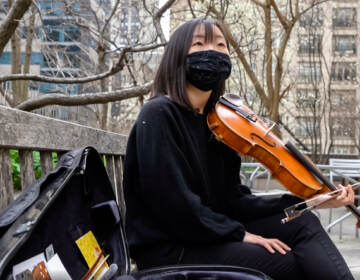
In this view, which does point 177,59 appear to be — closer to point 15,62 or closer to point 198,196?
point 198,196

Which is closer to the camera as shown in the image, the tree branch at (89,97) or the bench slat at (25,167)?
the bench slat at (25,167)

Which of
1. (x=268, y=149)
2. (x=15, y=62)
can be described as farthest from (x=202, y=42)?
(x=15, y=62)

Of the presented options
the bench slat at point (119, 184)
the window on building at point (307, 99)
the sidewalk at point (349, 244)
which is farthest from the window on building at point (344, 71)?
the bench slat at point (119, 184)

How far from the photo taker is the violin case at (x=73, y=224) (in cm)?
114

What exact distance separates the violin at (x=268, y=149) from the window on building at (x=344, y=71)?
17.0 meters

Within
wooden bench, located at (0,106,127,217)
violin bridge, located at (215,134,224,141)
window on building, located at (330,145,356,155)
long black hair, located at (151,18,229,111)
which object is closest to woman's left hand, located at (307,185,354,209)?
violin bridge, located at (215,134,224,141)

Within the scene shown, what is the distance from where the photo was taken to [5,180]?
138cm

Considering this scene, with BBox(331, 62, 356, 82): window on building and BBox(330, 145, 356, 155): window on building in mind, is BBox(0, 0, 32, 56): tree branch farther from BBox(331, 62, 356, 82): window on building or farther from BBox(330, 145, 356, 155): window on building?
BBox(330, 145, 356, 155): window on building

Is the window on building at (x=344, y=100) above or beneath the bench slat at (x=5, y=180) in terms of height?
beneath

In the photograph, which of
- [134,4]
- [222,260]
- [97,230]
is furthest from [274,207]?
[134,4]

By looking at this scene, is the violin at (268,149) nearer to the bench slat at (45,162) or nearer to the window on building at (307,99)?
the bench slat at (45,162)

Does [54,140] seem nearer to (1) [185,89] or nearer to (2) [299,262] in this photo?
(1) [185,89]

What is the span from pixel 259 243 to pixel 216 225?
159 mm

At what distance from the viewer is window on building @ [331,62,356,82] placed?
18245 millimetres
